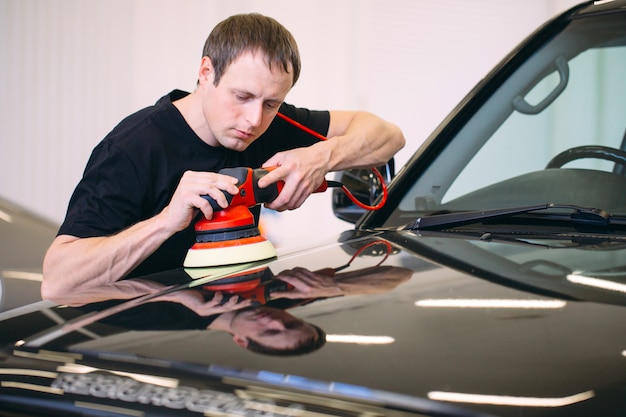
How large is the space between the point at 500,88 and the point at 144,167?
3.17ft

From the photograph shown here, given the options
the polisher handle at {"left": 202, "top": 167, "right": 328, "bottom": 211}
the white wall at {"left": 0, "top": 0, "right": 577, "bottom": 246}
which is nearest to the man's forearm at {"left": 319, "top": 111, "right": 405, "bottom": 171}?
the polisher handle at {"left": 202, "top": 167, "right": 328, "bottom": 211}

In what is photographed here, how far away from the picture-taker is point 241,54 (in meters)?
2.09

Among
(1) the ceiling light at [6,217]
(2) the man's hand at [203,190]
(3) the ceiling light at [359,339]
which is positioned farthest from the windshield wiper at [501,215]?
(1) the ceiling light at [6,217]

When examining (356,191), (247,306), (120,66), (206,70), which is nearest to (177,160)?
(206,70)

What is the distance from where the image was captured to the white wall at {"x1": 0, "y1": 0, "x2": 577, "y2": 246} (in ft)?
22.3

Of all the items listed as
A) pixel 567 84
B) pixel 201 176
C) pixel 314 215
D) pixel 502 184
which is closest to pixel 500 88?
pixel 567 84

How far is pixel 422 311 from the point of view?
46.4 inches

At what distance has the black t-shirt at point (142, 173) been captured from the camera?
2.11 metres

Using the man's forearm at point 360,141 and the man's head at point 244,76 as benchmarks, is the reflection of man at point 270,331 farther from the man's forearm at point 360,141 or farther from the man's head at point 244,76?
the man's forearm at point 360,141

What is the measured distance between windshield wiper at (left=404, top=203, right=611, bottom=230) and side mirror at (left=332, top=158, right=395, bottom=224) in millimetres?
318

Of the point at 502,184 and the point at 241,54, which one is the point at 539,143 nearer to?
the point at 502,184

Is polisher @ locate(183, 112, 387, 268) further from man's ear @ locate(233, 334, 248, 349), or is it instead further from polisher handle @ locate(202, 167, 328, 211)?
man's ear @ locate(233, 334, 248, 349)

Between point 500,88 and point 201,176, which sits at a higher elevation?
point 500,88

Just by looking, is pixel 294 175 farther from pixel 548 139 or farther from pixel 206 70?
pixel 548 139
